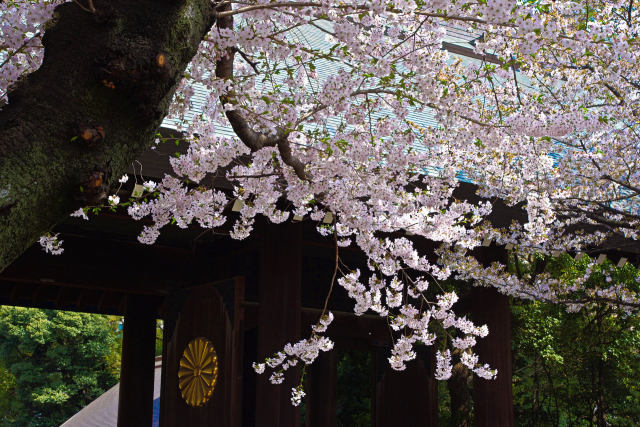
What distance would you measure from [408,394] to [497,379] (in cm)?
215

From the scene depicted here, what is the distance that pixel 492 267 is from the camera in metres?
5.40

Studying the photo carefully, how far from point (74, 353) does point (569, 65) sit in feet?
54.3

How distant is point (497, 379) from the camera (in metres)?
5.29

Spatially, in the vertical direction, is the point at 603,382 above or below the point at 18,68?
below

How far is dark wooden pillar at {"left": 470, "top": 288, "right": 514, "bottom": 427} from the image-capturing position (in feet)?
17.2

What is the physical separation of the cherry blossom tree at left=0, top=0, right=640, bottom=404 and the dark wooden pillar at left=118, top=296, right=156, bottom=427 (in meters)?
2.87

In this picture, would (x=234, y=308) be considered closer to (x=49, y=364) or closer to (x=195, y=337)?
(x=195, y=337)

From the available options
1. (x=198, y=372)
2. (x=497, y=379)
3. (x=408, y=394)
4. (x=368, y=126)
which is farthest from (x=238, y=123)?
(x=408, y=394)

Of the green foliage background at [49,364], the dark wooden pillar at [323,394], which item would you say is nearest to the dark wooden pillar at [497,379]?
the dark wooden pillar at [323,394]

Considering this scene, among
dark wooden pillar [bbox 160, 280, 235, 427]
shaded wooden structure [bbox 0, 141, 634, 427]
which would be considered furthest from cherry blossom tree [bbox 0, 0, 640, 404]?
dark wooden pillar [bbox 160, 280, 235, 427]

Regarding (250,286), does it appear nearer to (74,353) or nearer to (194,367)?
(194,367)

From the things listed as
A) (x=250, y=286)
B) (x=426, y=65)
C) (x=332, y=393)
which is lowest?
(x=332, y=393)

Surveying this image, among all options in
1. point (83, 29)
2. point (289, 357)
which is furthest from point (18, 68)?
point (289, 357)

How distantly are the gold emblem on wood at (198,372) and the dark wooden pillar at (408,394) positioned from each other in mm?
2520
